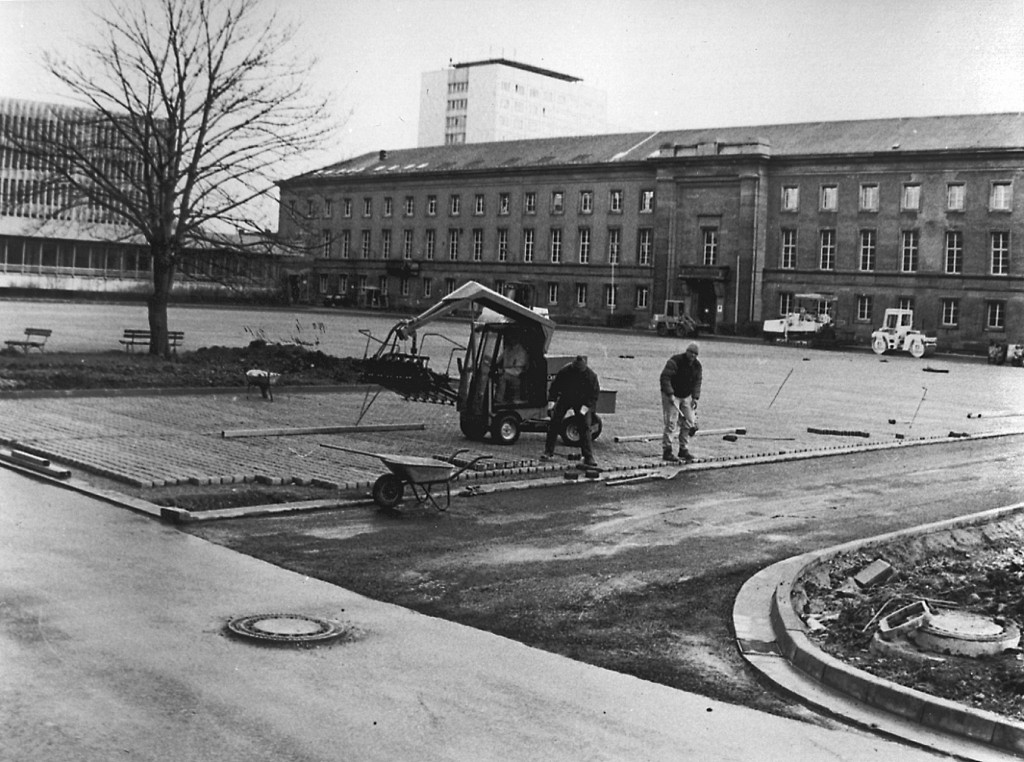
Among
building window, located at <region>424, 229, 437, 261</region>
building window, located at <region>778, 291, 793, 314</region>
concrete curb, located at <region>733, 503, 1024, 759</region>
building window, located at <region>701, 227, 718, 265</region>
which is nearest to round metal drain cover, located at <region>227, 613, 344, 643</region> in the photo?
concrete curb, located at <region>733, 503, 1024, 759</region>

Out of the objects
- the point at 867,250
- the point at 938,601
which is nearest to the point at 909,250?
the point at 867,250

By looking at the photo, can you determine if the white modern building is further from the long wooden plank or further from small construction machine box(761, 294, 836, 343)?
the long wooden plank

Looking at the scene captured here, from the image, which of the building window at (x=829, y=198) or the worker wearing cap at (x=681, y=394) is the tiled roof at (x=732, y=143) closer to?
the building window at (x=829, y=198)

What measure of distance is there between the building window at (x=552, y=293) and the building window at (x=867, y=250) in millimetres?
24356

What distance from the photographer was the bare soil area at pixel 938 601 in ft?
27.9

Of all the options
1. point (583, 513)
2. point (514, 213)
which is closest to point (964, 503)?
point (583, 513)

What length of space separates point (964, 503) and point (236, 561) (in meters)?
10.3

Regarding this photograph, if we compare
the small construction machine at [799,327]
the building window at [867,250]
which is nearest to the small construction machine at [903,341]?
the small construction machine at [799,327]

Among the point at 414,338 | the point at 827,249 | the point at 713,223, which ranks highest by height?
the point at 713,223

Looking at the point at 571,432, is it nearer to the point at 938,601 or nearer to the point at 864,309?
the point at 938,601

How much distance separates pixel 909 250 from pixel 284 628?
2912 inches

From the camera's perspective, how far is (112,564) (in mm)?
10875

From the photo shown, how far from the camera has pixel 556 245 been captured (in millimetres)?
95062

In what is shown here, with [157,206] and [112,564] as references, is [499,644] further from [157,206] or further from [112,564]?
[157,206]
